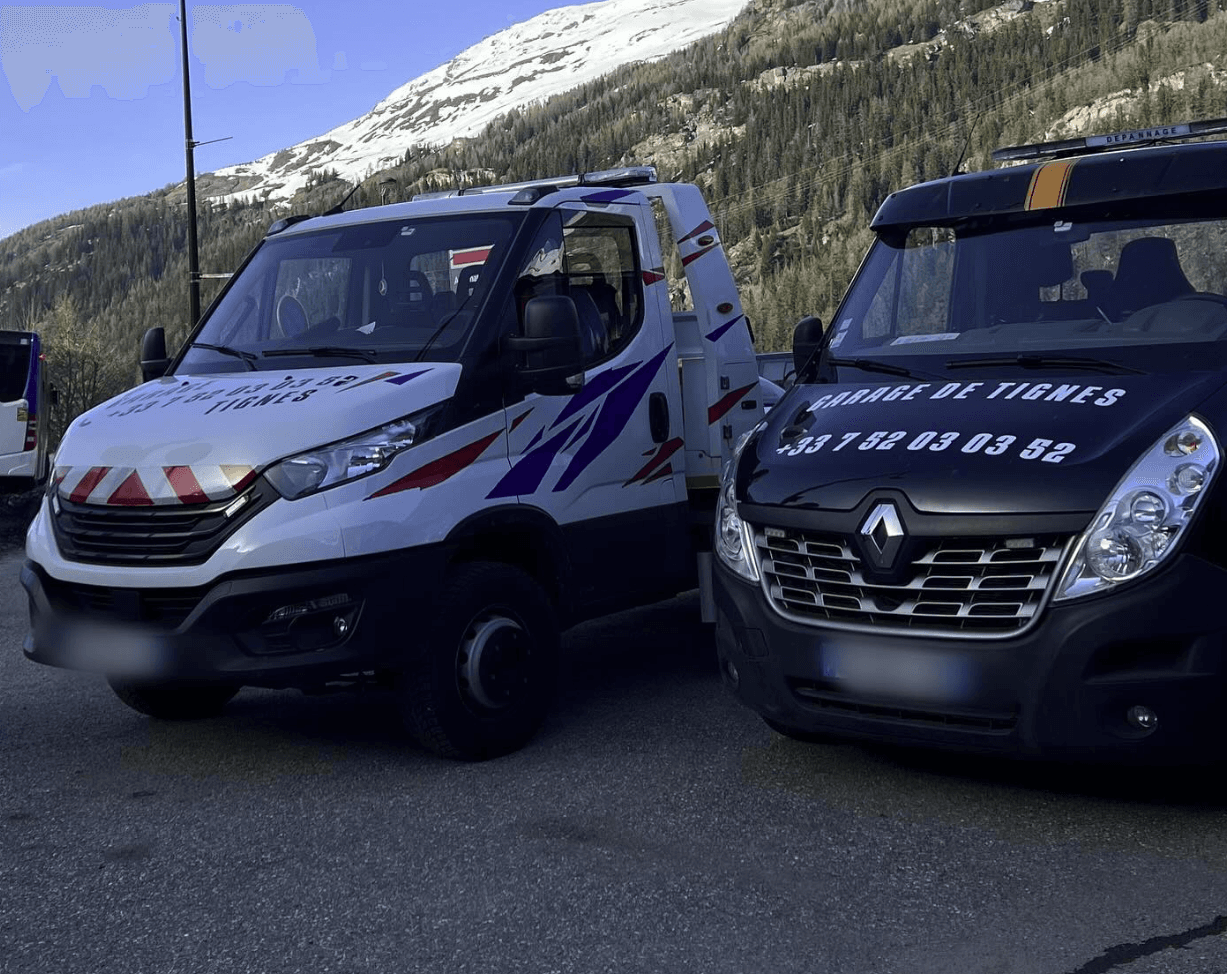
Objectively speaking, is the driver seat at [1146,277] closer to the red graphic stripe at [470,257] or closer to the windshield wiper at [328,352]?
the red graphic stripe at [470,257]

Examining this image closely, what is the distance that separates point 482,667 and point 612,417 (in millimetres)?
1294

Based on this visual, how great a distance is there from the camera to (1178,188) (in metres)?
5.22

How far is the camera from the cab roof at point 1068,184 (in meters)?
5.23

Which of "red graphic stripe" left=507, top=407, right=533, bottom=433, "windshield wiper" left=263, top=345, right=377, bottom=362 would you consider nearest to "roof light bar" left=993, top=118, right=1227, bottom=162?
"red graphic stripe" left=507, top=407, right=533, bottom=433

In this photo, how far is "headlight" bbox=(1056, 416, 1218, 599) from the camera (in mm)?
4035

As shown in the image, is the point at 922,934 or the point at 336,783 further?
the point at 336,783

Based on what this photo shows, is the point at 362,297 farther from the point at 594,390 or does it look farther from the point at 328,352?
the point at 594,390

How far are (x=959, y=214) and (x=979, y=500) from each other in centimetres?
187

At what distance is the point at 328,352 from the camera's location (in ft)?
18.7

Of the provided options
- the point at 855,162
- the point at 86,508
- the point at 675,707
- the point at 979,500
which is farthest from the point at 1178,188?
the point at 855,162

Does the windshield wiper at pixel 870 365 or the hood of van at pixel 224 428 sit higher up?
the hood of van at pixel 224 428

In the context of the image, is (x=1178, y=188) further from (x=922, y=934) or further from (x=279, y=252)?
(x=279, y=252)

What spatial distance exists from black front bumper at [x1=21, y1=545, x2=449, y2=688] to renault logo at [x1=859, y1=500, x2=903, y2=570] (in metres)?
1.61

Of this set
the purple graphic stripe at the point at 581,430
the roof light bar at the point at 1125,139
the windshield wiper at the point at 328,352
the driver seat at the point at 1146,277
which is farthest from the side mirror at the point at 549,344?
the roof light bar at the point at 1125,139
